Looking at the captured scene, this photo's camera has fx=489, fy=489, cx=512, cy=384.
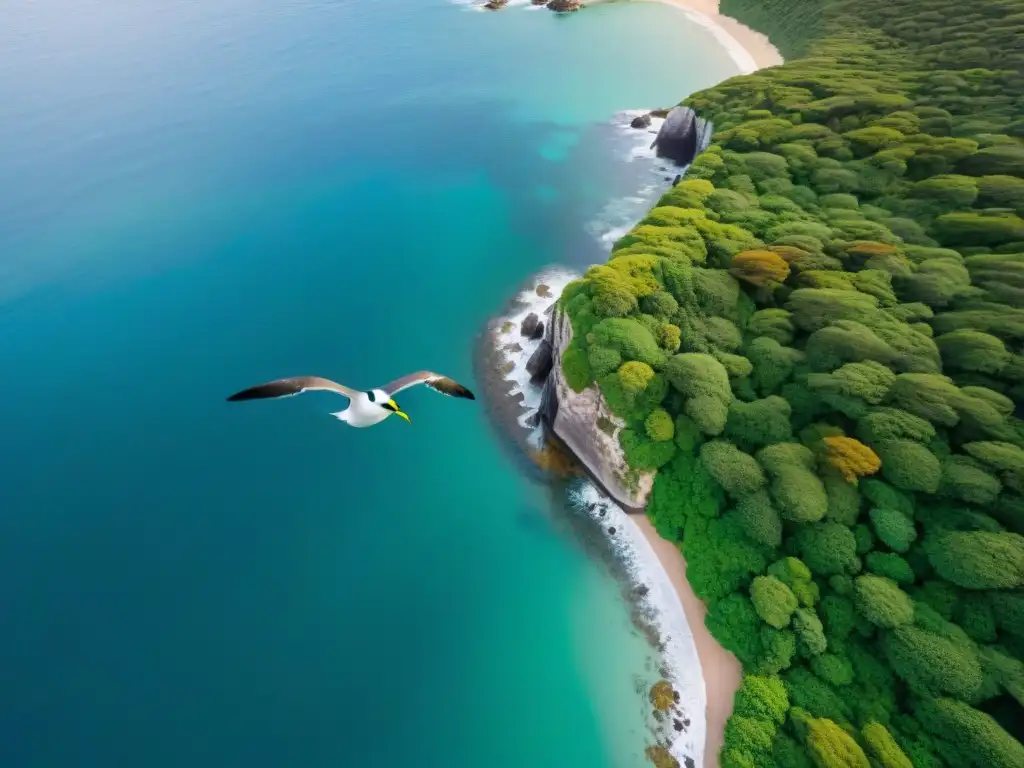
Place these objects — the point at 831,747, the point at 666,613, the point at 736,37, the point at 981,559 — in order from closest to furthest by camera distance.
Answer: the point at 831,747 → the point at 981,559 → the point at 666,613 → the point at 736,37

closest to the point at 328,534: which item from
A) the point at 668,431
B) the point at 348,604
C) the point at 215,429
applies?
the point at 348,604

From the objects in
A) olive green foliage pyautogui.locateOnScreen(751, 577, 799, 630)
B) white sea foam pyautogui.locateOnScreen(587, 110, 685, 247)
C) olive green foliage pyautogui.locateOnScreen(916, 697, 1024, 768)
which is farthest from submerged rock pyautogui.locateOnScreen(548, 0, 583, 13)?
olive green foliage pyautogui.locateOnScreen(916, 697, 1024, 768)

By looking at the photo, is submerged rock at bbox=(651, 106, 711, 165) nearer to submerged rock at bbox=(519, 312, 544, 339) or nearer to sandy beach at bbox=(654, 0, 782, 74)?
sandy beach at bbox=(654, 0, 782, 74)

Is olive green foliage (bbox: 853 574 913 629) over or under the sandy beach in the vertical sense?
under

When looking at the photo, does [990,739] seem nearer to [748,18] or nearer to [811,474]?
[811,474]

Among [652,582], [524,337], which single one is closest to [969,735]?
[652,582]

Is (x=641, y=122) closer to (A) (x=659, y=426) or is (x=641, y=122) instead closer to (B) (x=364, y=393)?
(A) (x=659, y=426)
